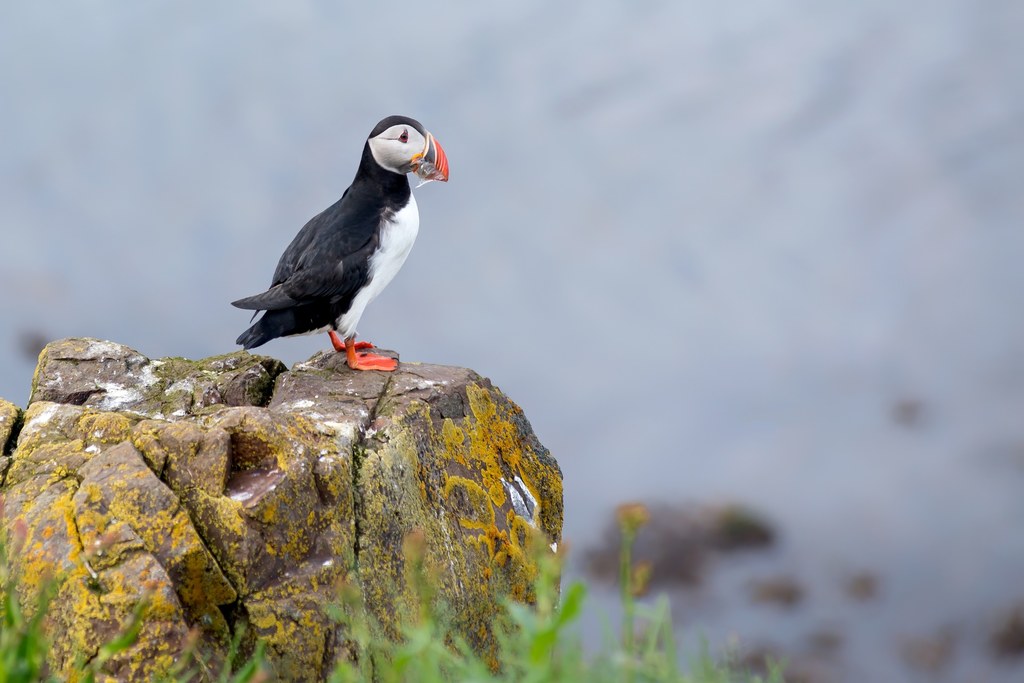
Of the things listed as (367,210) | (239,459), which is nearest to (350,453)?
(239,459)

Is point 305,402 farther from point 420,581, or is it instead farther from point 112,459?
point 420,581

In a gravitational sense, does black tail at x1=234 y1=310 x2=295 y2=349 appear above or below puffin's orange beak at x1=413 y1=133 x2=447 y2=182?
below

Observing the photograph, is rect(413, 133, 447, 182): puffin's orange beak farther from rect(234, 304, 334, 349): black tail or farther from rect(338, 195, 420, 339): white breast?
rect(234, 304, 334, 349): black tail

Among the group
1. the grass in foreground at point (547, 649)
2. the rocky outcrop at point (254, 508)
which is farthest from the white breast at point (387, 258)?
the grass in foreground at point (547, 649)

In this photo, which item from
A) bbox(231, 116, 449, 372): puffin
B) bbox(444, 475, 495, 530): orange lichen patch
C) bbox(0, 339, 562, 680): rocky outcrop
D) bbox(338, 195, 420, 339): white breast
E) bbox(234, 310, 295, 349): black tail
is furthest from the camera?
bbox(338, 195, 420, 339): white breast

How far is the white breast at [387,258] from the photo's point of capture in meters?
6.75

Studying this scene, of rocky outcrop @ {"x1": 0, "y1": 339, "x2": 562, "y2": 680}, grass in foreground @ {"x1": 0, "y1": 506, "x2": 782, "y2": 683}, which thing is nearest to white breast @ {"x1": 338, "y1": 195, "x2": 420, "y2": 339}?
Answer: rocky outcrop @ {"x1": 0, "y1": 339, "x2": 562, "y2": 680}

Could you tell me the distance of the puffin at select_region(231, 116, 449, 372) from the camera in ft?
21.4

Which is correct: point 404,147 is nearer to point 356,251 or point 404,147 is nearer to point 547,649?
point 356,251

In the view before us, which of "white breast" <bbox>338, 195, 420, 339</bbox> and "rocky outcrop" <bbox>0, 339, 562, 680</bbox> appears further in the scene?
"white breast" <bbox>338, 195, 420, 339</bbox>

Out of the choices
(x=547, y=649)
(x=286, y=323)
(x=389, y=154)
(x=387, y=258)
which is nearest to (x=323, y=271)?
(x=286, y=323)

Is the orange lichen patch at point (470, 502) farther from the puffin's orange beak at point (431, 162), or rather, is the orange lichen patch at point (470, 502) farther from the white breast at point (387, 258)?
the puffin's orange beak at point (431, 162)

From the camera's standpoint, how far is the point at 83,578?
410 cm

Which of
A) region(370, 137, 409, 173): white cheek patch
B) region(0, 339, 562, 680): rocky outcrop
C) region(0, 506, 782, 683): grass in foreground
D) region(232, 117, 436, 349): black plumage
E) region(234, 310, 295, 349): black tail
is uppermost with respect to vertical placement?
region(370, 137, 409, 173): white cheek patch
